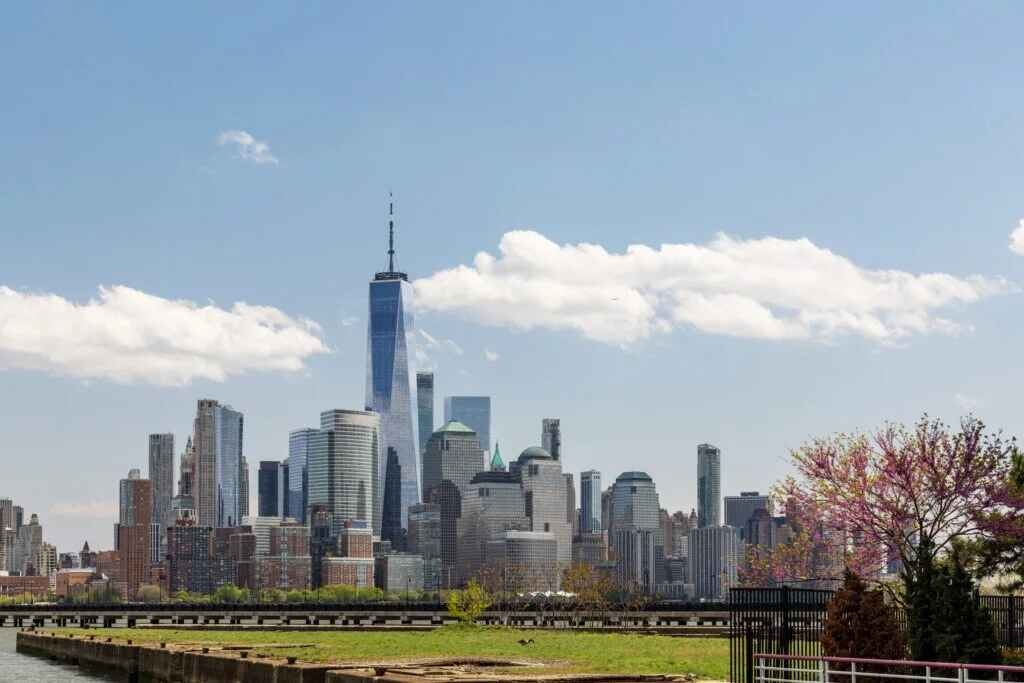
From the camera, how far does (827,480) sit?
2581 inches

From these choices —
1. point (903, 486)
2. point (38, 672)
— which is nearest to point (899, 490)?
point (903, 486)

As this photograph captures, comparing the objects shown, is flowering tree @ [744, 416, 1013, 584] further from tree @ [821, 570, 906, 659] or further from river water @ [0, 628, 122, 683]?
river water @ [0, 628, 122, 683]

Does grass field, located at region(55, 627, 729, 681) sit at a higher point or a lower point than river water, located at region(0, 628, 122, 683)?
higher

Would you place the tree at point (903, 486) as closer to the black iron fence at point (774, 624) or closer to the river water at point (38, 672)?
the black iron fence at point (774, 624)

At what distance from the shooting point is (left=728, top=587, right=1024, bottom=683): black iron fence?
149 feet

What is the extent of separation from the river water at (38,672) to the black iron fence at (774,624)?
55.4m

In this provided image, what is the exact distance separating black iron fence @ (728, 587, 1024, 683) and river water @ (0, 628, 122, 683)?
5542 cm

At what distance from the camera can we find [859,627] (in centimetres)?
4488

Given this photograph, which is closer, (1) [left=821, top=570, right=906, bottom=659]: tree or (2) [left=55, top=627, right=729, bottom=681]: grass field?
(1) [left=821, top=570, right=906, bottom=659]: tree

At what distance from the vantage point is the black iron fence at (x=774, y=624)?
4541 cm

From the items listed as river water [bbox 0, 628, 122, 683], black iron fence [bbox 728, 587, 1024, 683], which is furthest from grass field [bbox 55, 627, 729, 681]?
river water [bbox 0, 628, 122, 683]

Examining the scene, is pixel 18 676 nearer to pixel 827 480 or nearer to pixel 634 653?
pixel 634 653

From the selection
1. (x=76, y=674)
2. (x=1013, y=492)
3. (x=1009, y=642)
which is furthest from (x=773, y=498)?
(x=76, y=674)

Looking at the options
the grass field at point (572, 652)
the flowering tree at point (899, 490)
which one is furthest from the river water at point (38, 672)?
the flowering tree at point (899, 490)
